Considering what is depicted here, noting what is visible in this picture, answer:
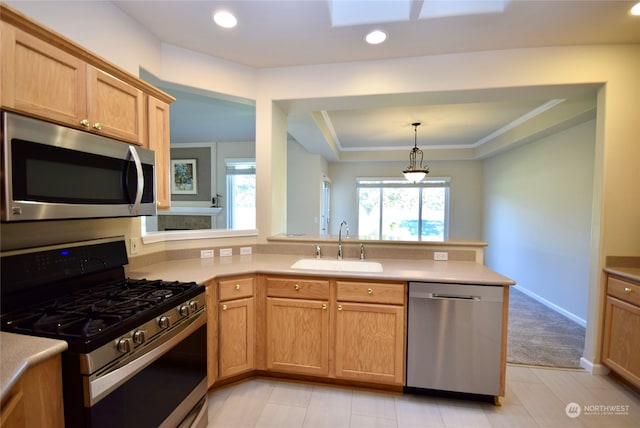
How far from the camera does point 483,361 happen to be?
1.90m

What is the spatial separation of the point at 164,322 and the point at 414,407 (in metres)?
1.72

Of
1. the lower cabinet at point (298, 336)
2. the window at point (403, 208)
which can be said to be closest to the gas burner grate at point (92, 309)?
the lower cabinet at point (298, 336)

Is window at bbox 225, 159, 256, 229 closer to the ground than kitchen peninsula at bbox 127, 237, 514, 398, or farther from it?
farther from it

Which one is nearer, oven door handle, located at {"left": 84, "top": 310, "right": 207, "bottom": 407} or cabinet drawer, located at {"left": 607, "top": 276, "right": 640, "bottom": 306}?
oven door handle, located at {"left": 84, "top": 310, "right": 207, "bottom": 407}

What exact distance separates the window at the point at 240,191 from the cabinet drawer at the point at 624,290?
15.2 feet

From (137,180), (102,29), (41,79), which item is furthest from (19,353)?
(102,29)

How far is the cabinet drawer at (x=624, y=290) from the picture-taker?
2.00 metres

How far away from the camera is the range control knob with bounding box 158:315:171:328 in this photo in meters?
1.31

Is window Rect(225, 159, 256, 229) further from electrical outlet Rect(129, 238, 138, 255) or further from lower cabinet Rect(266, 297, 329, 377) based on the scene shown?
lower cabinet Rect(266, 297, 329, 377)

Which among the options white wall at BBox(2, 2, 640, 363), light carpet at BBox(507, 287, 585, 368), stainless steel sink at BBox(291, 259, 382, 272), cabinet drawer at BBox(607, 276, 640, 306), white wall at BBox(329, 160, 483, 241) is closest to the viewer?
cabinet drawer at BBox(607, 276, 640, 306)

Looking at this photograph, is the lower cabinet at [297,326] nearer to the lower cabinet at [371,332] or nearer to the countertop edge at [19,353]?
the lower cabinet at [371,332]

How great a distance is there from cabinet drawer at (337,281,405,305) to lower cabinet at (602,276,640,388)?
5.48 ft

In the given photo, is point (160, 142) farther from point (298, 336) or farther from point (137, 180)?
point (298, 336)

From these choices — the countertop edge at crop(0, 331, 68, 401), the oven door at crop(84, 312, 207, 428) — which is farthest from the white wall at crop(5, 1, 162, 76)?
the oven door at crop(84, 312, 207, 428)
